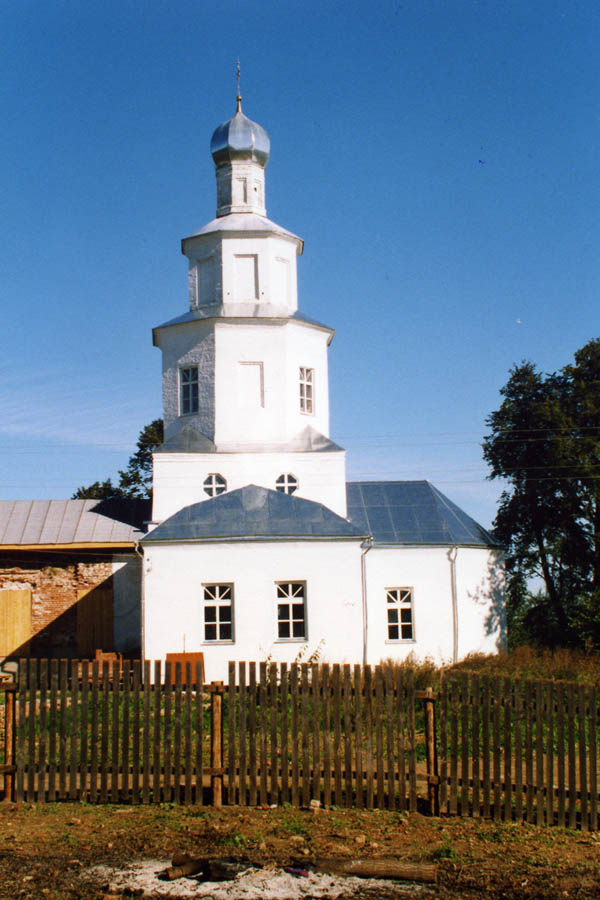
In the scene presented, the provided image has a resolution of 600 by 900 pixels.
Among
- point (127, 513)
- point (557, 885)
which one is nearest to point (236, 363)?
point (127, 513)

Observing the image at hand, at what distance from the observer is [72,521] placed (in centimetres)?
2556

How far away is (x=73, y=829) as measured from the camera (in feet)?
25.3

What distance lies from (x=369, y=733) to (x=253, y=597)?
10.5m

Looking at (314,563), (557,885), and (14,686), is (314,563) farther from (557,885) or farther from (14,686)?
(557,885)

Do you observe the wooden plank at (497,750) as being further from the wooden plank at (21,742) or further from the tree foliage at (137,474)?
the tree foliage at (137,474)

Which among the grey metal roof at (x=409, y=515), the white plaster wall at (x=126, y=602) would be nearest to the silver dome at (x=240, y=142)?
the grey metal roof at (x=409, y=515)

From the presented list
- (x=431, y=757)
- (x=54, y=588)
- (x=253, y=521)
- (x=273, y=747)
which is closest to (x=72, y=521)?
(x=54, y=588)

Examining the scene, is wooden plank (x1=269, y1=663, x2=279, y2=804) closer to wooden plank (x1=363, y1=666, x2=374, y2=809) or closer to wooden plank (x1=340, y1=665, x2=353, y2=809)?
wooden plank (x1=340, y1=665, x2=353, y2=809)

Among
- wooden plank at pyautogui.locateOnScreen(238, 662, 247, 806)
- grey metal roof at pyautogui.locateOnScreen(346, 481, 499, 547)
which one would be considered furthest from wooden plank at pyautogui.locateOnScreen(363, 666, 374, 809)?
grey metal roof at pyautogui.locateOnScreen(346, 481, 499, 547)

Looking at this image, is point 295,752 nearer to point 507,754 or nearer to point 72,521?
point 507,754

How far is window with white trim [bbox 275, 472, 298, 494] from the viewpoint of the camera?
2289 centimetres

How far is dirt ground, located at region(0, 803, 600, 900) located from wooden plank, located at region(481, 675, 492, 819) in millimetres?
215

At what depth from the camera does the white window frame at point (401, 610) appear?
69.4 feet

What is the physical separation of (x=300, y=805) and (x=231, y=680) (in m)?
1.41
